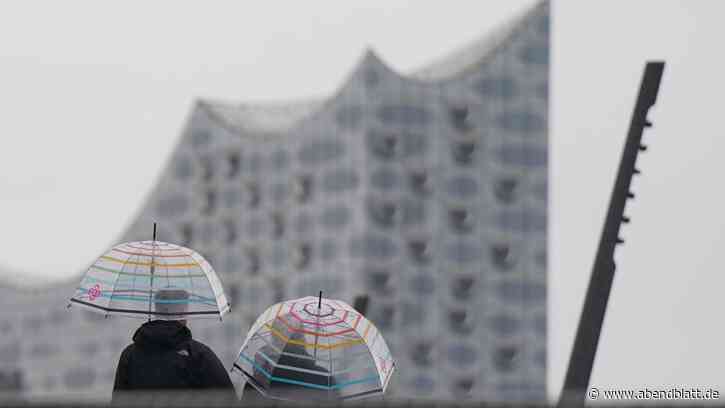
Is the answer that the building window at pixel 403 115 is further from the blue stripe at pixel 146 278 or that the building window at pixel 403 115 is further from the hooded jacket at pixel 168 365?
the hooded jacket at pixel 168 365

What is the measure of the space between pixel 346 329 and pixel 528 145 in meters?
91.6

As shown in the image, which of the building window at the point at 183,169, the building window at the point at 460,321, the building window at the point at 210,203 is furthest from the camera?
the building window at the point at 183,169

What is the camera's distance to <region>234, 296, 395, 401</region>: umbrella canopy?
9.48 metres

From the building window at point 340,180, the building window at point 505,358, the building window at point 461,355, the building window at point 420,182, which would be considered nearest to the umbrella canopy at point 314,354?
the building window at point 340,180

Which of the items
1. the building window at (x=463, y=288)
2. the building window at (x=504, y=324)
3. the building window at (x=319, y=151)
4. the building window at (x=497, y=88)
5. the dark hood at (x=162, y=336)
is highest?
the building window at (x=497, y=88)

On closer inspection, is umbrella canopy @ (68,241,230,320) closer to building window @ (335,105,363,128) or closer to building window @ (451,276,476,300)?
building window @ (335,105,363,128)

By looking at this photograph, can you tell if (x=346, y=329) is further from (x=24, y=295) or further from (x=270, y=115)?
(x=24, y=295)

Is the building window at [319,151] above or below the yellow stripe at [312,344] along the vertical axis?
above

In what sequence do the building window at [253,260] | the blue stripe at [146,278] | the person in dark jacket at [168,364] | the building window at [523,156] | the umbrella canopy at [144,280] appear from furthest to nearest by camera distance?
the building window at [523,156], the building window at [253,260], the umbrella canopy at [144,280], the blue stripe at [146,278], the person in dark jacket at [168,364]

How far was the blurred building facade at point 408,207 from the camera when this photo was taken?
94250 mm

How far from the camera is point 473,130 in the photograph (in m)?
98.9

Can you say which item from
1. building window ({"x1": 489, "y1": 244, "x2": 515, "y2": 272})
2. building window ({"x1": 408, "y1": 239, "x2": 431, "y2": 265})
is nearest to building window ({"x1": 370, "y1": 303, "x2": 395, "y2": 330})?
building window ({"x1": 408, "y1": 239, "x2": 431, "y2": 265})

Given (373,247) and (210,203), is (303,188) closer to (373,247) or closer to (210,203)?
(373,247)

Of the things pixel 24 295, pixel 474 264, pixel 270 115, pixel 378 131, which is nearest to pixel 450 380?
pixel 474 264
